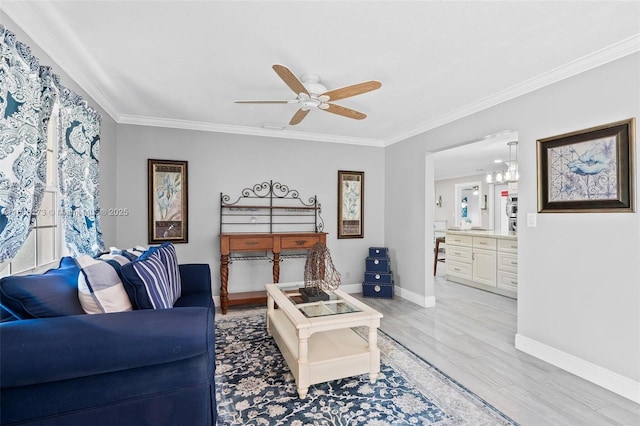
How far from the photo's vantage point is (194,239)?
404 centimetres

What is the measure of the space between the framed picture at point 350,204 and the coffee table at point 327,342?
7.22 feet

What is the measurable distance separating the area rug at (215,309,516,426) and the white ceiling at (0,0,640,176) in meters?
2.41

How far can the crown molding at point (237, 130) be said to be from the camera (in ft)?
12.5

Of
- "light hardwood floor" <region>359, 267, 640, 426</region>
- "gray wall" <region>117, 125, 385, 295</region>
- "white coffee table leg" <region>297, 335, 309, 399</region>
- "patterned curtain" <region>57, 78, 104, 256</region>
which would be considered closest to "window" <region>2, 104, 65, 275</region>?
"patterned curtain" <region>57, 78, 104, 256</region>

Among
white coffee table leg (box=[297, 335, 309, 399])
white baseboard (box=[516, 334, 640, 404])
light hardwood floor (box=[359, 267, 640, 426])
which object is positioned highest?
white coffee table leg (box=[297, 335, 309, 399])

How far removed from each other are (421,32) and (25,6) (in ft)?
7.63

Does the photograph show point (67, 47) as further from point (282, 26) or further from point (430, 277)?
point (430, 277)

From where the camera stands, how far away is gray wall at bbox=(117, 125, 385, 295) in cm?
380

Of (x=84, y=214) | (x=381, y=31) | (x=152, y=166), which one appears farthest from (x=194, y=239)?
(x=381, y=31)

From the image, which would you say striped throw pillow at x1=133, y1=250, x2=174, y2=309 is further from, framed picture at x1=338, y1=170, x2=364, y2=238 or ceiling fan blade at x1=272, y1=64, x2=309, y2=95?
framed picture at x1=338, y1=170, x2=364, y2=238

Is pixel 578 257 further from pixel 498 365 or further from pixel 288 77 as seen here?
pixel 288 77

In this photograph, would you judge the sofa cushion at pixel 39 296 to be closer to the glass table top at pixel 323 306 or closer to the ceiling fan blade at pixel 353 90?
the glass table top at pixel 323 306

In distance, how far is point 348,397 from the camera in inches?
82.0

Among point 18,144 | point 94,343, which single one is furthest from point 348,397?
point 18,144
